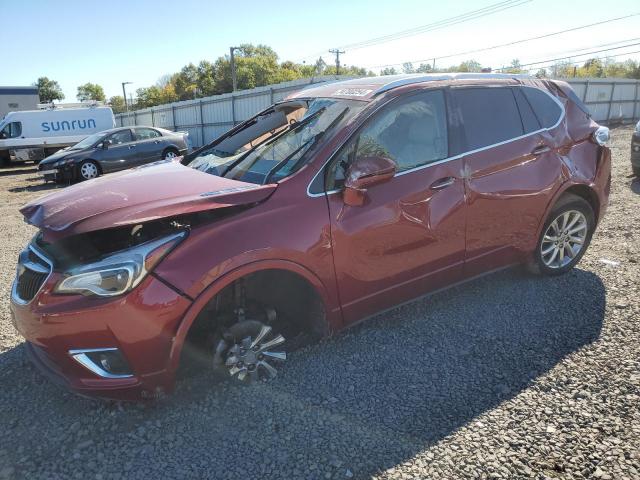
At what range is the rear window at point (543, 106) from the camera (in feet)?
12.7

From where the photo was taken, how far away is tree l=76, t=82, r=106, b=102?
102688 millimetres

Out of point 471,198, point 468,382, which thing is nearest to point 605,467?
point 468,382

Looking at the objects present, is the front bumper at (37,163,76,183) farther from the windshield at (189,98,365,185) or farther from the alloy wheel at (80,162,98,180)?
the windshield at (189,98,365,185)

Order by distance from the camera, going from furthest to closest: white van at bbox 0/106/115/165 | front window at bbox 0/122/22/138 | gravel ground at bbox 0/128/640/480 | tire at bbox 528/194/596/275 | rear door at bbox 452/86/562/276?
front window at bbox 0/122/22/138 → white van at bbox 0/106/115/165 → tire at bbox 528/194/596/275 → rear door at bbox 452/86/562/276 → gravel ground at bbox 0/128/640/480

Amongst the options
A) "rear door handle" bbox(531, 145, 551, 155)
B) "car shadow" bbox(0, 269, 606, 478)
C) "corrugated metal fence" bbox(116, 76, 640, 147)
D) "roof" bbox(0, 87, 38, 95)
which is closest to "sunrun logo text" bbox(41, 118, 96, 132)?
"corrugated metal fence" bbox(116, 76, 640, 147)

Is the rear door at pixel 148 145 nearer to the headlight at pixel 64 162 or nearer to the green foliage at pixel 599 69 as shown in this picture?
the headlight at pixel 64 162

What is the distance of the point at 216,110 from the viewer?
78.6 ft

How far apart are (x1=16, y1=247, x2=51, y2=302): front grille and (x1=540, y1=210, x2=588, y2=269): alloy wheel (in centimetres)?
380

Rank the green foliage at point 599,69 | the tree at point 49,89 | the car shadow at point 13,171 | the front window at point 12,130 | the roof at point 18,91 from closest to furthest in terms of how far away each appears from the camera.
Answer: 1. the car shadow at point 13,171
2. the front window at point 12,130
3. the roof at point 18,91
4. the green foliage at point 599,69
5. the tree at point 49,89

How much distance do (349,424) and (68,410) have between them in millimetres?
1690

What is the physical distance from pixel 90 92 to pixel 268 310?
11738cm

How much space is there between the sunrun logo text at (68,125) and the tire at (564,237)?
21.7 metres

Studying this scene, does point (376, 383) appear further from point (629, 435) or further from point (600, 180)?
point (600, 180)

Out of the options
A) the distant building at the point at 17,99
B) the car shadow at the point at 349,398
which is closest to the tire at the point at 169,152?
the car shadow at the point at 349,398
